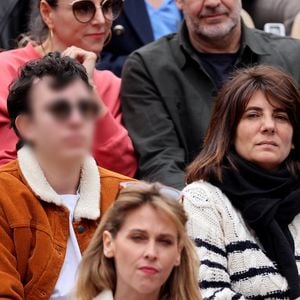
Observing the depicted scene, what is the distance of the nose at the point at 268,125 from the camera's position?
3.64 m

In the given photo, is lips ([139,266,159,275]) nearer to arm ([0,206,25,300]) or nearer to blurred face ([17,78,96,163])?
blurred face ([17,78,96,163])

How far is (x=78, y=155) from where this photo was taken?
2746mm

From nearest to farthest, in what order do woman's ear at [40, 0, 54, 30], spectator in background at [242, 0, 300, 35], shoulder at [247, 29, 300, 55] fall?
1. woman's ear at [40, 0, 54, 30]
2. shoulder at [247, 29, 300, 55]
3. spectator in background at [242, 0, 300, 35]

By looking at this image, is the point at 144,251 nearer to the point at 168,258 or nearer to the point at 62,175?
the point at 168,258

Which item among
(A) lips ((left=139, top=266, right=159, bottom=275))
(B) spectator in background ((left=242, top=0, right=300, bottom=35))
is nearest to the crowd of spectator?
(A) lips ((left=139, top=266, right=159, bottom=275))

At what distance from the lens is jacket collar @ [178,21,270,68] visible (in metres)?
4.54

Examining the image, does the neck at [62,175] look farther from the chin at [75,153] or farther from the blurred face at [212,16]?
the blurred face at [212,16]

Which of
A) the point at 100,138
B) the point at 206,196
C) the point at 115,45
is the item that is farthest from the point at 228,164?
the point at 115,45

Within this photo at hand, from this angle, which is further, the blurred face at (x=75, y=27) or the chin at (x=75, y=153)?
the blurred face at (x=75, y=27)

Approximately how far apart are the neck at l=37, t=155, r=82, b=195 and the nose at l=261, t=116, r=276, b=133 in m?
0.70

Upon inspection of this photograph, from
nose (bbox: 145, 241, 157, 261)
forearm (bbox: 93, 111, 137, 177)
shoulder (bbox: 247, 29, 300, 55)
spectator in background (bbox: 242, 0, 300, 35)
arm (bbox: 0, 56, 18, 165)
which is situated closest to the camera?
nose (bbox: 145, 241, 157, 261)

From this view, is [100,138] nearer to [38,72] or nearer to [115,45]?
[38,72]

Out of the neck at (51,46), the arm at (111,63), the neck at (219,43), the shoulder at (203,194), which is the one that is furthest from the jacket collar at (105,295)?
the arm at (111,63)

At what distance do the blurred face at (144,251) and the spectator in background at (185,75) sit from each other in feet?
4.00
